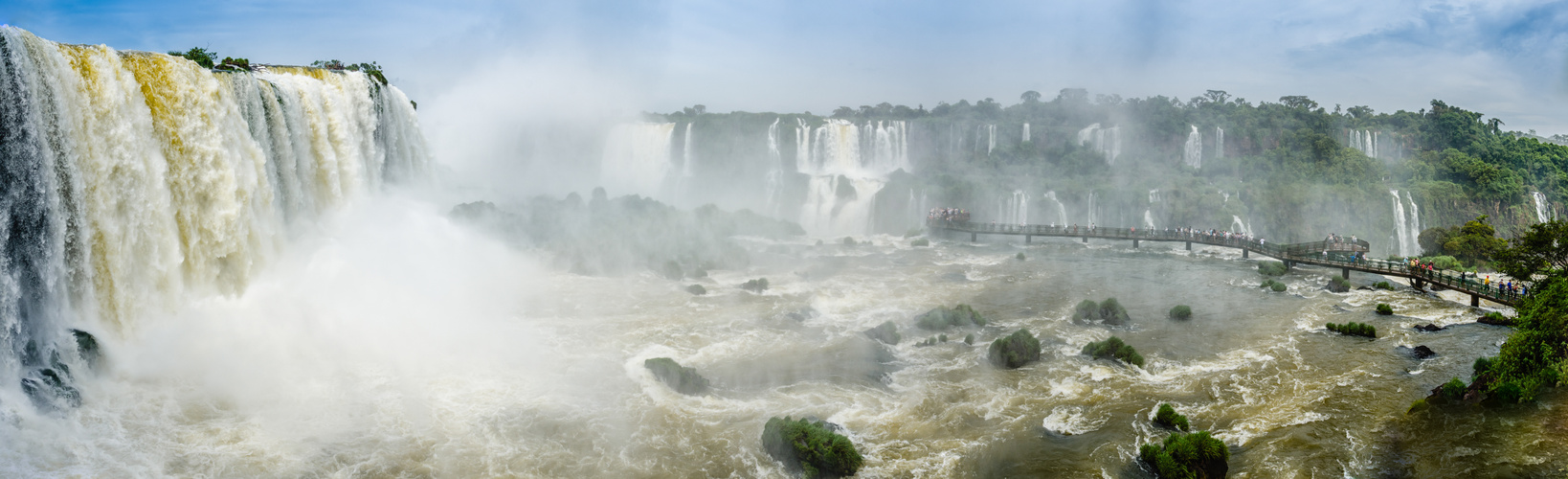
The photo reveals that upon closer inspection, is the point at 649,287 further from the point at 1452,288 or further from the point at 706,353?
the point at 1452,288

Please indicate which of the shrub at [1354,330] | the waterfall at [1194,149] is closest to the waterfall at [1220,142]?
the waterfall at [1194,149]

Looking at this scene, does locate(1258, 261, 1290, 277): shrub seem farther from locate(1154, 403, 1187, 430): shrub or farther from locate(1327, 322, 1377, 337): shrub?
locate(1154, 403, 1187, 430): shrub

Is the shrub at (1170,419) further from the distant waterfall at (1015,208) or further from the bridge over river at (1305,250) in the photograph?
the distant waterfall at (1015,208)

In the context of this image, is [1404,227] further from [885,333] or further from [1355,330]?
[885,333]

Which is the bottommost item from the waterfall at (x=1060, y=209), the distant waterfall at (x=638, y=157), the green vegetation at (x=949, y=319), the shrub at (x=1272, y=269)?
the green vegetation at (x=949, y=319)

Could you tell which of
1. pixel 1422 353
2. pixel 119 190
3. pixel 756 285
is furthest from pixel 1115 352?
pixel 119 190

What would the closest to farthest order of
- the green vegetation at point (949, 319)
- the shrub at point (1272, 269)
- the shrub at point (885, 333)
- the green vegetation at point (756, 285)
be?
the shrub at point (885, 333) < the green vegetation at point (949, 319) < the green vegetation at point (756, 285) < the shrub at point (1272, 269)
